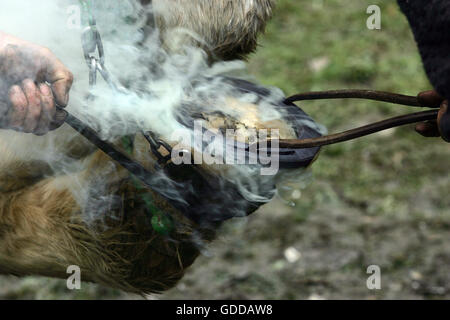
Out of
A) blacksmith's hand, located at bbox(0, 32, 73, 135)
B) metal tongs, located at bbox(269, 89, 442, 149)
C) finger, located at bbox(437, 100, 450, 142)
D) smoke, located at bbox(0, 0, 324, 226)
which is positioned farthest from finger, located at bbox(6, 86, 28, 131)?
finger, located at bbox(437, 100, 450, 142)

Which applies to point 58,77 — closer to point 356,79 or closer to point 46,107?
point 46,107

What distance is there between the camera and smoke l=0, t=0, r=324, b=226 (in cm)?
147

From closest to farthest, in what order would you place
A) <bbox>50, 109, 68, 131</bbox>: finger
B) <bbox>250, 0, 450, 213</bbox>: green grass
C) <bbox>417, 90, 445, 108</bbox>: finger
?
<bbox>50, 109, 68, 131</bbox>: finger < <bbox>417, 90, 445, 108</bbox>: finger < <bbox>250, 0, 450, 213</bbox>: green grass

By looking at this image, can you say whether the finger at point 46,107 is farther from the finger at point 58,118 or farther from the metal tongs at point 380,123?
the metal tongs at point 380,123

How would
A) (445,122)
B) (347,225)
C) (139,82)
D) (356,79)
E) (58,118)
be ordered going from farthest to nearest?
(356,79), (347,225), (139,82), (58,118), (445,122)

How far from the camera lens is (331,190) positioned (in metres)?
3.45

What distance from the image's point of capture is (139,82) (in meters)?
1.55

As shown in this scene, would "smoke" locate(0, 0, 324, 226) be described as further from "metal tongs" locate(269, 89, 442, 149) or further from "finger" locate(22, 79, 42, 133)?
"finger" locate(22, 79, 42, 133)

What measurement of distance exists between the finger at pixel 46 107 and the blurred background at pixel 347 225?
4.74ft

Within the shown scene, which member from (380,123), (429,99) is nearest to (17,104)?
(380,123)

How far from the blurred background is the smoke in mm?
1170

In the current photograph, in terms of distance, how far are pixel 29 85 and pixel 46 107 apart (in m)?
0.05

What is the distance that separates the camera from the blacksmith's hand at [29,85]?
4.00 ft
